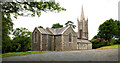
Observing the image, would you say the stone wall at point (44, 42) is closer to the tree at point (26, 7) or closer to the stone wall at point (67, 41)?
the stone wall at point (67, 41)

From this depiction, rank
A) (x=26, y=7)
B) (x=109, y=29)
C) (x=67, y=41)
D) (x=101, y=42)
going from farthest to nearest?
(x=109, y=29)
(x=101, y=42)
(x=67, y=41)
(x=26, y=7)

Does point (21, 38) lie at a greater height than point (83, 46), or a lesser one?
greater

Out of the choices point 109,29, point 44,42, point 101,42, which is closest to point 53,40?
point 44,42

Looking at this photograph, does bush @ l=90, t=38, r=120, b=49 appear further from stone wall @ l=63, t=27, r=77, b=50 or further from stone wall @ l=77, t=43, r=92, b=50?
stone wall @ l=63, t=27, r=77, b=50

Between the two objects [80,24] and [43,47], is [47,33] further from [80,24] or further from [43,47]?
[80,24]

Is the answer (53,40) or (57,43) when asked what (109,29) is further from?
(53,40)

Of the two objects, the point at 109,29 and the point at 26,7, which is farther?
the point at 109,29

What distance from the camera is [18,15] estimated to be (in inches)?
445

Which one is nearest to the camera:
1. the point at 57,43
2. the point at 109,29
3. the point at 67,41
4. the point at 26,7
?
the point at 26,7

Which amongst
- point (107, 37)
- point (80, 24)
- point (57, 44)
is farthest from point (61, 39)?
point (80, 24)

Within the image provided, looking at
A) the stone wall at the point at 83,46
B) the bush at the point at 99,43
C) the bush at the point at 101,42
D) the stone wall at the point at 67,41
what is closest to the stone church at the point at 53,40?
the stone wall at the point at 67,41

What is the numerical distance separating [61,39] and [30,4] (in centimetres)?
2240

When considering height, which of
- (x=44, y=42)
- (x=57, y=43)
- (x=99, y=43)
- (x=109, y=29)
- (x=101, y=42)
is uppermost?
(x=109, y=29)

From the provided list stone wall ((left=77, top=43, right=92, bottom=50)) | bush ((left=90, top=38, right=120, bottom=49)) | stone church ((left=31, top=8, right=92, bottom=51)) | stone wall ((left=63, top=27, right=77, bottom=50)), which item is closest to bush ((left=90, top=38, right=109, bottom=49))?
bush ((left=90, top=38, right=120, bottom=49))
